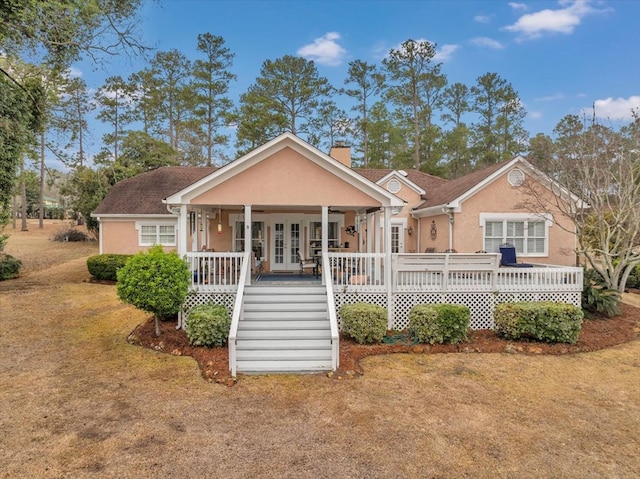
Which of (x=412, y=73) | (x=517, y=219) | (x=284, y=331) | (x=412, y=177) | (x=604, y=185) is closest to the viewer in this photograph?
(x=284, y=331)

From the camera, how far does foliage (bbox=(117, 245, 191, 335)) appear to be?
8.98m

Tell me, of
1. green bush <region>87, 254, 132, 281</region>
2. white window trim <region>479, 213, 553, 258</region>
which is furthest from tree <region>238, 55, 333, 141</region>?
white window trim <region>479, 213, 553, 258</region>

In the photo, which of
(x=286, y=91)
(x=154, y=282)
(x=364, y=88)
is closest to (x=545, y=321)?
(x=154, y=282)

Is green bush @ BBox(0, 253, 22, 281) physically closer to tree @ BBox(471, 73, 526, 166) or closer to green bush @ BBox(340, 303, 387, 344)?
green bush @ BBox(340, 303, 387, 344)

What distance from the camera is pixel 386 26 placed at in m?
21.6

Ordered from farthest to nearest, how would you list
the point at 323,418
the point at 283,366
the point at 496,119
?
1. the point at 496,119
2. the point at 283,366
3. the point at 323,418

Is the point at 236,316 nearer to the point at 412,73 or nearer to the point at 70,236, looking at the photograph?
the point at 70,236

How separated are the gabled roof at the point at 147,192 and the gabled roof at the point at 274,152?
9506 millimetres

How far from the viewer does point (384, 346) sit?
9.42m

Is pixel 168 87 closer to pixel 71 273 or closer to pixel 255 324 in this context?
pixel 71 273

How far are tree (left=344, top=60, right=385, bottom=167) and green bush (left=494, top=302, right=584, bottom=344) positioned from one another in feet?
89.3

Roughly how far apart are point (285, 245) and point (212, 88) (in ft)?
76.3

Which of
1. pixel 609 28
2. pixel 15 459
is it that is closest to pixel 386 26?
pixel 609 28

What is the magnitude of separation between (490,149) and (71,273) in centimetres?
3536
